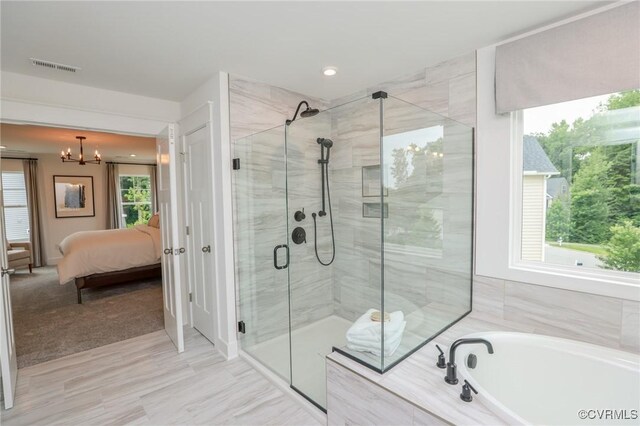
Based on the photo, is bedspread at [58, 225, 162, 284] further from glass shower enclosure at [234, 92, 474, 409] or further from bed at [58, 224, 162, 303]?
glass shower enclosure at [234, 92, 474, 409]

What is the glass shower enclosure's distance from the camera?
1927 mm

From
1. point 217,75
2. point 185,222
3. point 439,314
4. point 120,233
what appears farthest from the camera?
point 120,233

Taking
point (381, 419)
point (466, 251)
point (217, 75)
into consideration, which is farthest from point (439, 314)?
point (217, 75)

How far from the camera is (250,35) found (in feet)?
6.39

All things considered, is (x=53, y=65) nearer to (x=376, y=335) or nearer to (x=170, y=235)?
(x=170, y=235)

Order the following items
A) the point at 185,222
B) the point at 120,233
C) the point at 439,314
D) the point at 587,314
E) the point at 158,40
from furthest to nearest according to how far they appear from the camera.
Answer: the point at 120,233 → the point at 185,222 → the point at 439,314 → the point at 158,40 → the point at 587,314

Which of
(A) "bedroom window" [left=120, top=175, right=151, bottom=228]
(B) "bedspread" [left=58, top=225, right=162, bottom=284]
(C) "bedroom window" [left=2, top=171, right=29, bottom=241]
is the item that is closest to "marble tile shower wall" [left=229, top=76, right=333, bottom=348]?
(B) "bedspread" [left=58, top=225, right=162, bottom=284]

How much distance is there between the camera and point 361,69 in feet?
8.21

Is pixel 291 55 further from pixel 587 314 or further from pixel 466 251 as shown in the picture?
pixel 587 314

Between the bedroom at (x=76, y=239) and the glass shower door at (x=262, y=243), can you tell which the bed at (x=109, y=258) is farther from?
the glass shower door at (x=262, y=243)

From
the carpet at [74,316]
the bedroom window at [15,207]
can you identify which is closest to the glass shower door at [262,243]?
the carpet at [74,316]

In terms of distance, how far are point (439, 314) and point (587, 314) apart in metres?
0.82

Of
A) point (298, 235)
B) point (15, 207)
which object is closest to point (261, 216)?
point (298, 235)

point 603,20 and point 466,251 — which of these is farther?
point 466,251
